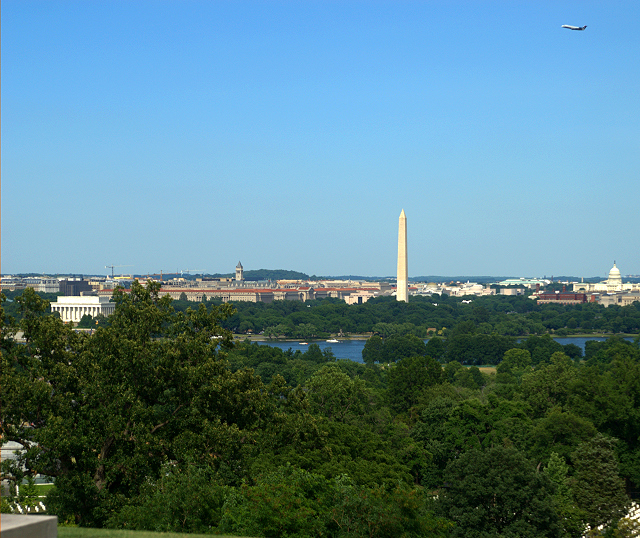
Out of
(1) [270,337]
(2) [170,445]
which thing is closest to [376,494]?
(2) [170,445]

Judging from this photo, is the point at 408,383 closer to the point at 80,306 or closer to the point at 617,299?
the point at 80,306

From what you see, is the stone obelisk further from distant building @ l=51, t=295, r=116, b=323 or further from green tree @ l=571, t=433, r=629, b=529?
green tree @ l=571, t=433, r=629, b=529

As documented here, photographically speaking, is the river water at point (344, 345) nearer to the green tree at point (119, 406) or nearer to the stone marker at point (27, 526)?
the green tree at point (119, 406)

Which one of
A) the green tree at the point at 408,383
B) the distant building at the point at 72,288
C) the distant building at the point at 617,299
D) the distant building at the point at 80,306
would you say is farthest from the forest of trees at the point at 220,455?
the distant building at the point at 72,288

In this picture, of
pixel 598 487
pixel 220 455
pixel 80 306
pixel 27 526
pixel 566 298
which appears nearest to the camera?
pixel 27 526

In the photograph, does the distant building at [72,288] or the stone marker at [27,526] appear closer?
the stone marker at [27,526]

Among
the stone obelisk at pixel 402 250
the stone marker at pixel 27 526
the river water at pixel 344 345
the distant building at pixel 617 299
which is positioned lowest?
the river water at pixel 344 345

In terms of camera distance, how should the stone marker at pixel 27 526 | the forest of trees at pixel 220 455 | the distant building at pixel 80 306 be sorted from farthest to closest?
the distant building at pixel 80 306, the forest of trees at pixel 220 455, the stone marker at pixel 27 526

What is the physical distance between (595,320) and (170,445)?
11540 centimetres

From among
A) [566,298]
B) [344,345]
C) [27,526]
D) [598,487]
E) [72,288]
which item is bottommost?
[344,345]

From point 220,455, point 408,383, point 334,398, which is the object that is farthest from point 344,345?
point 220,455

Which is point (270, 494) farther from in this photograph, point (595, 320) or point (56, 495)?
point (595, 320)

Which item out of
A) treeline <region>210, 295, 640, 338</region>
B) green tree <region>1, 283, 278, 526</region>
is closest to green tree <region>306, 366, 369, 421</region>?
green tree <region>1, 283, 278, 526</region>

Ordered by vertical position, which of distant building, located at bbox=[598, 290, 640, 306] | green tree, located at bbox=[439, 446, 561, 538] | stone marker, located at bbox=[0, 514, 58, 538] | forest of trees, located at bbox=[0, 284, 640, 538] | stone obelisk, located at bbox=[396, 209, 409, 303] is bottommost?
distant building, located at bbox=[598, 290, 640, 306]
